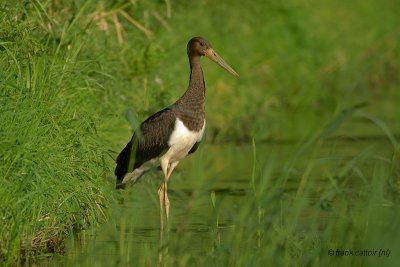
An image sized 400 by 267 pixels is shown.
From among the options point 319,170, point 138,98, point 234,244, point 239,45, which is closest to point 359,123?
point 239,45

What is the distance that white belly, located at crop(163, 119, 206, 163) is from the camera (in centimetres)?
1058

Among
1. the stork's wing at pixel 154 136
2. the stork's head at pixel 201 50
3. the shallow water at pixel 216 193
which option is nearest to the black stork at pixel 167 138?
the stork's wing at pixel 154 136

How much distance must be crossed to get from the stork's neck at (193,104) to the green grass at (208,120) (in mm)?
599

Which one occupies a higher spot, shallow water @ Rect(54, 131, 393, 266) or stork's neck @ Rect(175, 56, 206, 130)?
stork's neck @ Rect(175, 56, 206, 130)

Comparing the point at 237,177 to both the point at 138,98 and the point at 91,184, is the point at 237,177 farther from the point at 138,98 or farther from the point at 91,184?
the point at 91,184

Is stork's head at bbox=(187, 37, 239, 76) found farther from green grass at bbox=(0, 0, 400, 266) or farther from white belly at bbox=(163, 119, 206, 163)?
white belly at bbox=(163, 119, 206, 163)

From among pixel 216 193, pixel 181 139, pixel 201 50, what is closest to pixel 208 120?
pixel 216 193

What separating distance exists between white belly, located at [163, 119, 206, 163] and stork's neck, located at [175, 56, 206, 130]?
2.1 inches

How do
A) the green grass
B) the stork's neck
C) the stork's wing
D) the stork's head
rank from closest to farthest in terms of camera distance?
the green grass → the stork's wing → the stork's neck → the stork's head

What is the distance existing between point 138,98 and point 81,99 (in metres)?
2.73

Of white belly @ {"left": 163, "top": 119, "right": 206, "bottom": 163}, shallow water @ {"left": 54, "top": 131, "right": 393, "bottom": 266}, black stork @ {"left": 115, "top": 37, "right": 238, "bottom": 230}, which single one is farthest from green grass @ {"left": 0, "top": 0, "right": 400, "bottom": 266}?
white belly @ {"left": 163, "top": 119, "right": 206, "bottom": 163}

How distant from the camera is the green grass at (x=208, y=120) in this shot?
24.5 ft

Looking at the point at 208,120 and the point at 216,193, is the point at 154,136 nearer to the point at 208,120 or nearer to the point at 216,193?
the point at 216,193

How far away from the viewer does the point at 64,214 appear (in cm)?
858
